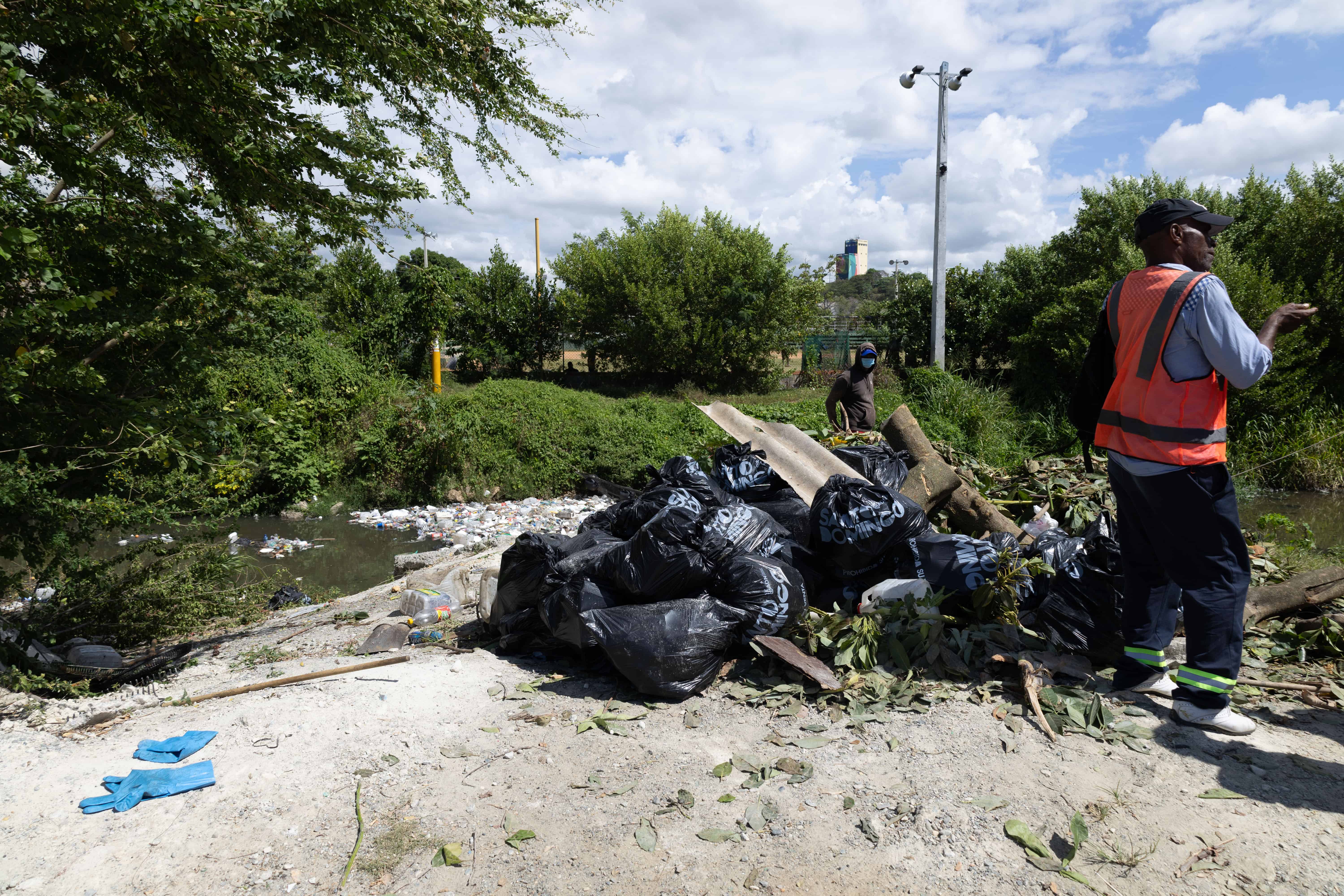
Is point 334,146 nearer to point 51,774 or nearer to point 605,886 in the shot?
point 51,774

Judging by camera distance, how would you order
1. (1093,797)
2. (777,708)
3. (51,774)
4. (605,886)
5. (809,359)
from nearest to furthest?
(605,886), (1093,797), (51,774), (777,708), (809,359)

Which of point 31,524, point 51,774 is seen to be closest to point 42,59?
point 31,524

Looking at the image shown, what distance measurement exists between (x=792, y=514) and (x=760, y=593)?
102 centimetres

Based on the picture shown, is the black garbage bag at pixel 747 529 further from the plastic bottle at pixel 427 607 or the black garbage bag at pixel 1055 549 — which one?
the plastic bottle at pixel 427 607

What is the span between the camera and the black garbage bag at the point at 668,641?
300 centimetres

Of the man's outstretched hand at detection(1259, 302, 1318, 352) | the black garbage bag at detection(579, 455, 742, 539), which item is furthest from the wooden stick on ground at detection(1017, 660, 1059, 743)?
the black garbage bag at detection(579, 455, 742, 539)

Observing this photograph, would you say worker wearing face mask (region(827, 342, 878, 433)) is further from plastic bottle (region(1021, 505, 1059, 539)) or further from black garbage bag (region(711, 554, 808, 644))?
black garbage bag (region(711, 554, 808, 644))

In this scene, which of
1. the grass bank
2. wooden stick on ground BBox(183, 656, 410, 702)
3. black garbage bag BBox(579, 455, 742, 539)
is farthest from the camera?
the grass bank

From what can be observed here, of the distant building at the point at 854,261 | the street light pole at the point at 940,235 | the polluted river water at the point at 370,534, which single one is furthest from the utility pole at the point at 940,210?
the distant building at the point at 854,261

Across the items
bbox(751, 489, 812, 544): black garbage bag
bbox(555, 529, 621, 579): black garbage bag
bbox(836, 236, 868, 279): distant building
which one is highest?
bbox(836, 236, 868, 279): distant building

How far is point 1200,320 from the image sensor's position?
8.06 ft

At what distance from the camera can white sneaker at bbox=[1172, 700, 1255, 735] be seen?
2480 mm

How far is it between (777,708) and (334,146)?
11.6 ft

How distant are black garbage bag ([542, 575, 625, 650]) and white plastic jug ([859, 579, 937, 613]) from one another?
1.07m
